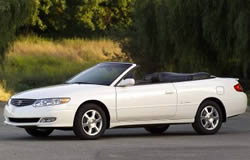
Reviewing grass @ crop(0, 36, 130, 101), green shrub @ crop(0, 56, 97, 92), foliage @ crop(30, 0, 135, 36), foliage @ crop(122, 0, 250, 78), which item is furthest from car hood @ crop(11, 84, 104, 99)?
foliage @ crop(30, 0, 135, 36)

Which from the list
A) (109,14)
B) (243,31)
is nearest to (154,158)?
(243,31)

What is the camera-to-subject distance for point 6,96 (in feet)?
96.0

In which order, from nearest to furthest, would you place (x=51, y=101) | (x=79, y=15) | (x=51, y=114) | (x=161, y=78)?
(x=51, y=114) → (x=51, y=101) → (x=161, y=78) → (x=79, y=15)

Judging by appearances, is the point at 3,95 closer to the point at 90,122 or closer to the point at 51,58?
the point at 90,122

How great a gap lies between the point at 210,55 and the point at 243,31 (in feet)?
13.8

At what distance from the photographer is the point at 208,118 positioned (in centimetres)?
1608

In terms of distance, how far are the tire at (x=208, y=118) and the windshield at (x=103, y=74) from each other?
1.73 metres

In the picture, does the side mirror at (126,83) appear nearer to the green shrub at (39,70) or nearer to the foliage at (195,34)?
the foliage at (195,34)

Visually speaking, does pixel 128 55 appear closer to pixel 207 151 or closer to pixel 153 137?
pixel 153 137

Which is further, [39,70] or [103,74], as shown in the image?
[39,70]

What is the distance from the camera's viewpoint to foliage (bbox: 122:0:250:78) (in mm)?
27562

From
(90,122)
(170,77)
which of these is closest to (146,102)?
(170,77)

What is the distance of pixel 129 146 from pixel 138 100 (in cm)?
169

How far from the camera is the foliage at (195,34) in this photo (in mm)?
27562
